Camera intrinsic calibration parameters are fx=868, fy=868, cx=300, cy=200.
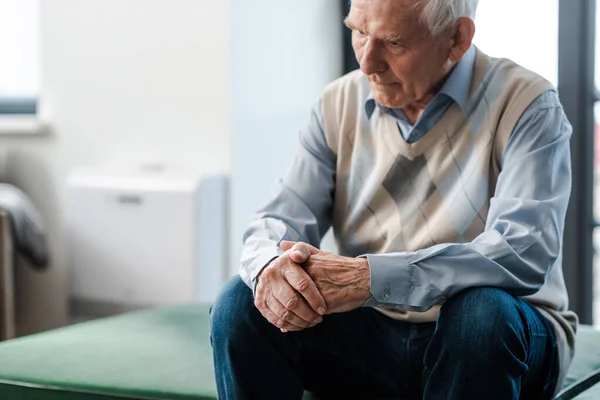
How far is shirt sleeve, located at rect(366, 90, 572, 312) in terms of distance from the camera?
1.26 m

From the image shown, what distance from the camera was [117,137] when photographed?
309 cm

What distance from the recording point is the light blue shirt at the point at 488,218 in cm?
127

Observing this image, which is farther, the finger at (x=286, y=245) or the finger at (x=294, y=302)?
the finger at (x=286, y=245)

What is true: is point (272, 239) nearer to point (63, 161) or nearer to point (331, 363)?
point (331, 363)

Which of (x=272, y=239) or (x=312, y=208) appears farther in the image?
(x=312, y=208)

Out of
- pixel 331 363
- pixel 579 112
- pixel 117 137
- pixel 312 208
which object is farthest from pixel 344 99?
pixel 117 137

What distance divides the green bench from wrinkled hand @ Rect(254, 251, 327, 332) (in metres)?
0.29

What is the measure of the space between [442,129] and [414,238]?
20cm

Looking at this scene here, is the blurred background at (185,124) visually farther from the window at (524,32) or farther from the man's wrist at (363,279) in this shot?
the man's wrist at (363,279)

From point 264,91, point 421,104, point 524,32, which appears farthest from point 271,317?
point 524,32

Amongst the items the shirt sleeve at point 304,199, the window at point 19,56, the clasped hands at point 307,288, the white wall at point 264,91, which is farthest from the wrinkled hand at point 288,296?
the window at point 19,56

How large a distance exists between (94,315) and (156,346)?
119 cm

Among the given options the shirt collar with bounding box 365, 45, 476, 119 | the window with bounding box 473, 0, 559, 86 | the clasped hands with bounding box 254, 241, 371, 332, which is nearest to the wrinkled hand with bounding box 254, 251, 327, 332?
the clasped hands with bounding box 254, 241, 371, 332

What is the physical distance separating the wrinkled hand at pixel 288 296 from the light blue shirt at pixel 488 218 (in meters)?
0.04
